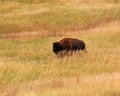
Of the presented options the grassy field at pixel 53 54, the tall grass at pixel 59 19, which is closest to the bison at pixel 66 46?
the grassy field at pixel 53 54

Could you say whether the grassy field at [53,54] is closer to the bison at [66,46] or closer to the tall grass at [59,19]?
the tall grass at [59,19]

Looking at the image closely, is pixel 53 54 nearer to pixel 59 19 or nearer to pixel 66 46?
pixel 66 46

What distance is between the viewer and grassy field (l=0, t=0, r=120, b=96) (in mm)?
10258

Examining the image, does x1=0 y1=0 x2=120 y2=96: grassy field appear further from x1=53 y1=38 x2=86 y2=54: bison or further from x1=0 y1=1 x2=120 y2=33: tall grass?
x1=53 y1=38 x2=86 y2=54: bison

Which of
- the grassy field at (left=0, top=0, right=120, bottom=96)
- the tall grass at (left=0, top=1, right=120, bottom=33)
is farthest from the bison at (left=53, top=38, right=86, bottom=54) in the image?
the tall grass at (left=0, top=1, right=120, bottom=33)

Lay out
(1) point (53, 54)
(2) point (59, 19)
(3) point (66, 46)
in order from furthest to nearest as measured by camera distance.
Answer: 1. (2) point (59, 19)
2. (1) point (53, 54)
3. (3) point (66, 46)

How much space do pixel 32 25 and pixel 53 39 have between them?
26.9 ft

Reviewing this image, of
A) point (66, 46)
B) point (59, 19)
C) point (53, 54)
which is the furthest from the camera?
point (59, 19)

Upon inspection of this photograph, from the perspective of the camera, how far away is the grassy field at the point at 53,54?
10.3 m

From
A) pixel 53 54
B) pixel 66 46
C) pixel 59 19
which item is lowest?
pixel 59 19

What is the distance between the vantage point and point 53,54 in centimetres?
1880

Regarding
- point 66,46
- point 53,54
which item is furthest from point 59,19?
point 66,46

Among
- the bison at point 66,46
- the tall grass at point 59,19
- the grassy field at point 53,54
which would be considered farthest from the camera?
the tall grass at point 59,19

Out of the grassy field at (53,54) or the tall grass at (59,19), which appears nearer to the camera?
the grassy field at (53,54)
